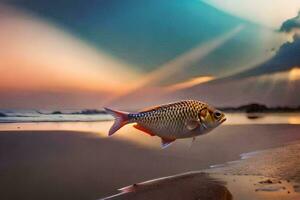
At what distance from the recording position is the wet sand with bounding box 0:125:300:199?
8.34ft

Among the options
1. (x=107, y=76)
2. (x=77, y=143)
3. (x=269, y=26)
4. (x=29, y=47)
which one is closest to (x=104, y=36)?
(x=107, y=76)

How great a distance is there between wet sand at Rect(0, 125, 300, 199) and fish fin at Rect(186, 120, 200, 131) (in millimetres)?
371

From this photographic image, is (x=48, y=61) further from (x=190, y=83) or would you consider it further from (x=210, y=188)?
(x=210, y=188)

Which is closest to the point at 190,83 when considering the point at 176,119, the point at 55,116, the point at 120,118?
the point at 176,119

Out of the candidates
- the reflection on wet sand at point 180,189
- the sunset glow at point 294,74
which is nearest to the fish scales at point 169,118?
the reflection on wet sand at point 180,189

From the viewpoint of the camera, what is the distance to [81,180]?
8.57 ft

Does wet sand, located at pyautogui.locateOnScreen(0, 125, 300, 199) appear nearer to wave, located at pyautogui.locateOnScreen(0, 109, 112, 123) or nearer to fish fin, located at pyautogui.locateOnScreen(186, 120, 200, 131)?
wave, located at pyautogui.locateOnScreen(0, 109, 112, 123)

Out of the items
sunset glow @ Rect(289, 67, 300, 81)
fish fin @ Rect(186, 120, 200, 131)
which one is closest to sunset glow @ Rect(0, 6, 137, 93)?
fish fin @ Rect(186, 120, 200, 131)

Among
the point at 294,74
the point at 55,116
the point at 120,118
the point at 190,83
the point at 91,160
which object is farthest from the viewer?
the point at 294,74

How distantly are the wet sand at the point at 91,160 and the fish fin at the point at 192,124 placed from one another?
371mm

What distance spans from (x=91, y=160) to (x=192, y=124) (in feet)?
2.14

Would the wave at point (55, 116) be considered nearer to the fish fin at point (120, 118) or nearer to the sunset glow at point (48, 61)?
the sunset glow at point (48, 61)

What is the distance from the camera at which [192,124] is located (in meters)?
2.44

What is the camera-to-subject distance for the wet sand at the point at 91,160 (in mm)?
2543
